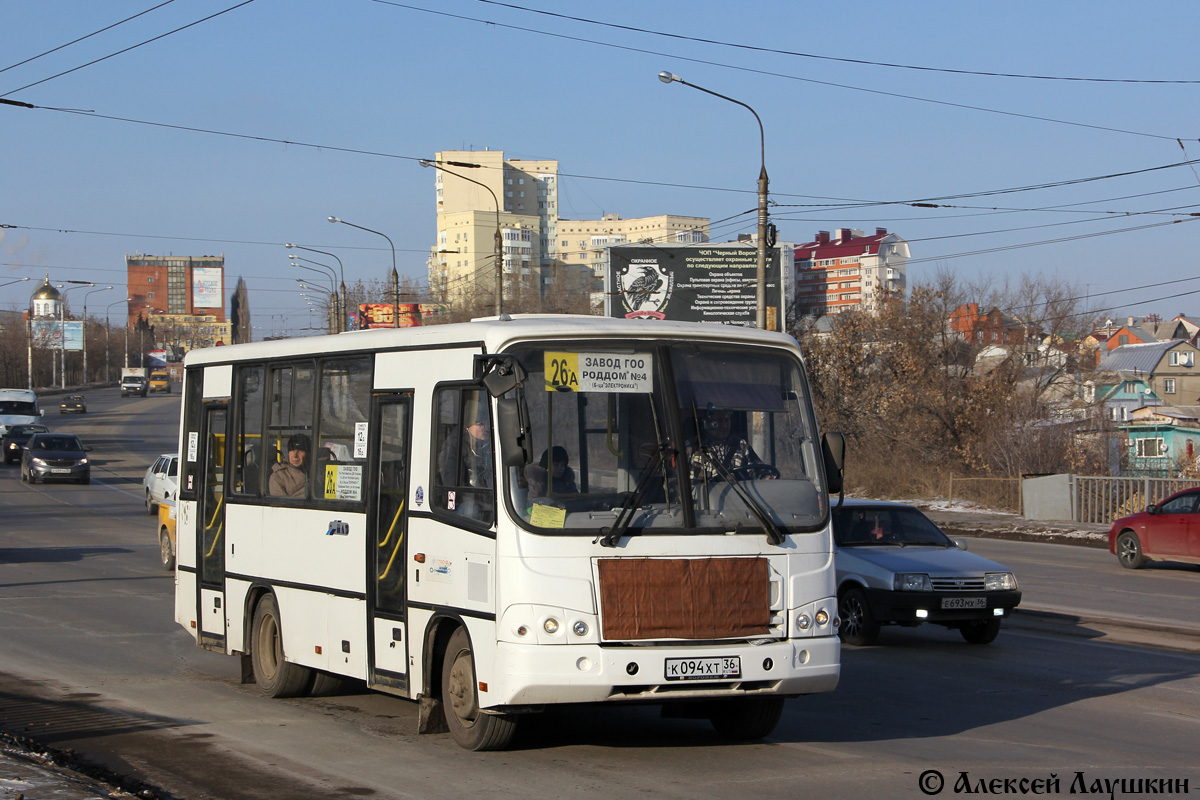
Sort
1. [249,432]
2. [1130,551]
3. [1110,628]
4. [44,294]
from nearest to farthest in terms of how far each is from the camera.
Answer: [249,432]
[1110,628]
[1130,551]
[44,294]

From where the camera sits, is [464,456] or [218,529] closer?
[464,456]

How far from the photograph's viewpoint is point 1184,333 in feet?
456

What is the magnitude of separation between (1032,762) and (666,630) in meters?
2.34

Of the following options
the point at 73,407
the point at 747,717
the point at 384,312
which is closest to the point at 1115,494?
the point at 747,717

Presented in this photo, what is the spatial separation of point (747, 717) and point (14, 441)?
5122 centimetres

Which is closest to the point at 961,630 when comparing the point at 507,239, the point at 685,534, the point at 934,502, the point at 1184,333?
the point at 685,534

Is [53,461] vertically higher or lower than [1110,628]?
higher

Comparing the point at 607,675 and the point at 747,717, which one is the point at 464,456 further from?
the point at 747,717

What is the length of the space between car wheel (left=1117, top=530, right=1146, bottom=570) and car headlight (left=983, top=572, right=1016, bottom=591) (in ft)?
33.7

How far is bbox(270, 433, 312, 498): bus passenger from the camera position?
9977mm

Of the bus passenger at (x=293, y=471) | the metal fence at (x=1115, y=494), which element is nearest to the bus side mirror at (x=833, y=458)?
the bus passenger at (x=293, y=471)

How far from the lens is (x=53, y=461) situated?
4278 centimetres

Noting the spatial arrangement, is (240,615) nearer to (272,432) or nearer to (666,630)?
(272,432)

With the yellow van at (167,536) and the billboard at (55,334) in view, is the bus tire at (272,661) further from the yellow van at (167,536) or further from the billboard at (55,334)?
the billboard at (55,334)
